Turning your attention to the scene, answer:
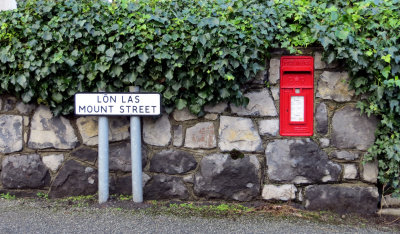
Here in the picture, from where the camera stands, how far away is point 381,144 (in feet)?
11.0

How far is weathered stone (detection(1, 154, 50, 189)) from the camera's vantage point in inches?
143

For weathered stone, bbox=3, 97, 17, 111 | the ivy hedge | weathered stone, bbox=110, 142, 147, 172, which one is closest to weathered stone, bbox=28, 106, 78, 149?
the ivy hedge

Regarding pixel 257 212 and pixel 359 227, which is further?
pixel 257 212

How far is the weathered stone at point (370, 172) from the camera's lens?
11.3ft

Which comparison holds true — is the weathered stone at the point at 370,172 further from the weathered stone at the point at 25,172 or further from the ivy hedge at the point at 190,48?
the weathered stone at the point at 25,172

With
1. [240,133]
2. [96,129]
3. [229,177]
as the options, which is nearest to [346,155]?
[240,133]

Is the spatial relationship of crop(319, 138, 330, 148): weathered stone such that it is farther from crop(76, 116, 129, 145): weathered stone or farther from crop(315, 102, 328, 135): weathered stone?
crop(76, 116, 129, 145): weathered stone

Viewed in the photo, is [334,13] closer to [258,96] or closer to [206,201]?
[258,96]

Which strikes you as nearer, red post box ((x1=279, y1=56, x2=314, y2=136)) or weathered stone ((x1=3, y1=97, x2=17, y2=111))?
red post box ((x1=279, y1=56, x2=314, y2=136))

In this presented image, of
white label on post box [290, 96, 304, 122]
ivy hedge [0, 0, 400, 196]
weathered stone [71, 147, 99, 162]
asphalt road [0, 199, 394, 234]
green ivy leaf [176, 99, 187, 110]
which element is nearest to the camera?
asphalt road [0, 199, 394, 234]

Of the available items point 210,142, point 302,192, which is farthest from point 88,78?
point 302,192

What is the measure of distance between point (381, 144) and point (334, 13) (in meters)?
1.23

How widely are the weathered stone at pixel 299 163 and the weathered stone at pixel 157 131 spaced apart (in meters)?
0.94

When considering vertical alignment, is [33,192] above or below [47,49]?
below
